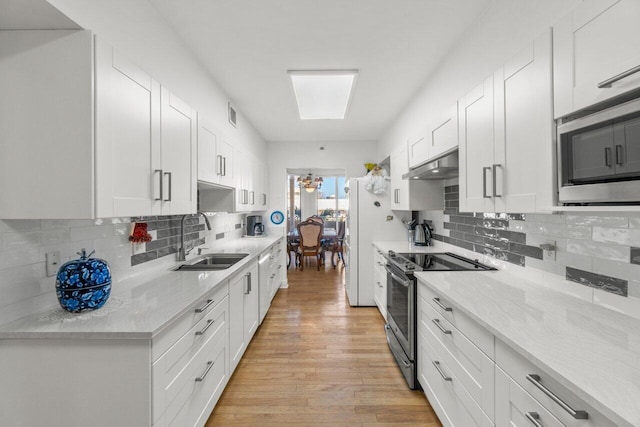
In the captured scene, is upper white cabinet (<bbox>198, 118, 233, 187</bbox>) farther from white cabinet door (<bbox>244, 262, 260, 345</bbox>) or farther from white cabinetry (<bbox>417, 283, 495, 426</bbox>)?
white cabinetry (<bbox>417, 283, 495, 426</bbox>)

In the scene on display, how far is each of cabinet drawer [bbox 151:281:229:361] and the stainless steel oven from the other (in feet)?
4.38

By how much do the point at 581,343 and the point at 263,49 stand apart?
259cm

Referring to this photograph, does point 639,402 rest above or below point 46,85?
below

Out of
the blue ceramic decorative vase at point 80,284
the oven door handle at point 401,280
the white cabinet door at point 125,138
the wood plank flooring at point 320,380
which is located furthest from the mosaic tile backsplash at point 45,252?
the oven door handle at point 401,280

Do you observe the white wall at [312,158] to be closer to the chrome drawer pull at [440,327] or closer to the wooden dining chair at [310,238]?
the wooden dining chair at [310,238]

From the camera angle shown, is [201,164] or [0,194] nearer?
[0,194]

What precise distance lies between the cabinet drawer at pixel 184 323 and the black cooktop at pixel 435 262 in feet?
4.42

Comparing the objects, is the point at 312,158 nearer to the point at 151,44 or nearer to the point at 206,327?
the point at 151,44

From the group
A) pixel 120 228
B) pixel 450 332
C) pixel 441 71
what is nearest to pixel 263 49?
pixel 441 71

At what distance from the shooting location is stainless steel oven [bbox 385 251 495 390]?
2.17m

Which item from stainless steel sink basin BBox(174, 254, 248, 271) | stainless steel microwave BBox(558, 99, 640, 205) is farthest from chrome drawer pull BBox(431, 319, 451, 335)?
stainless steel sink basin BBox(174, 254, 248, 271)

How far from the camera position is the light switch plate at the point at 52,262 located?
1.37m

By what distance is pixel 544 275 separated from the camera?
67.9 inches

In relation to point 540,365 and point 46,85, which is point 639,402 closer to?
point 540,365
